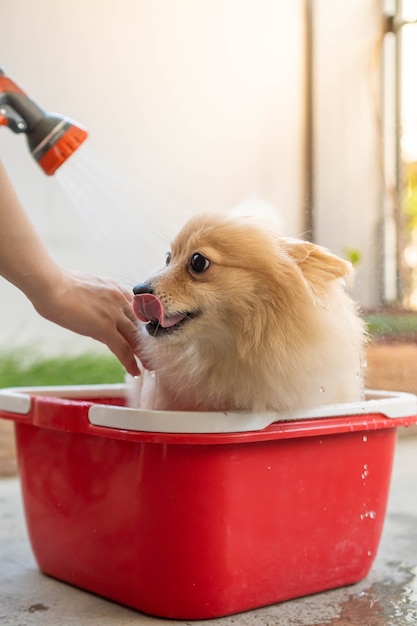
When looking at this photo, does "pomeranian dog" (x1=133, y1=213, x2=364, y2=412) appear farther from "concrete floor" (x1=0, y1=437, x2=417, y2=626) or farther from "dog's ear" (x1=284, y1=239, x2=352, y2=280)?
"concrete floor" (x1=0, y1=437, x2=417, y2=626)

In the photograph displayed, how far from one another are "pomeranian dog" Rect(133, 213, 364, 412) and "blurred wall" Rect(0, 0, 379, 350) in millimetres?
862

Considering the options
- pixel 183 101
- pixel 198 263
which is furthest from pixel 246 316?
pixel 183 101

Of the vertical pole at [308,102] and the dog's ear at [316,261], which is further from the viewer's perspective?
the vertical pole at [308,102]

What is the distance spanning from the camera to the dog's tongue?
1150 mm

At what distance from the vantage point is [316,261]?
120 centimetres

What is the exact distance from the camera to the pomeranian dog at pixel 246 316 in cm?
115

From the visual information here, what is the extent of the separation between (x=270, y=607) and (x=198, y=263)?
567 mm

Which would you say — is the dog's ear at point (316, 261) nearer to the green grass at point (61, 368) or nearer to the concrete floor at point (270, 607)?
the concrete floor at point (270, 607)

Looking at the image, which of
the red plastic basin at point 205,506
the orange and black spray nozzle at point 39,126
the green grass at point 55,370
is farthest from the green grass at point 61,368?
the orange and black spray nozzle at point 39,126

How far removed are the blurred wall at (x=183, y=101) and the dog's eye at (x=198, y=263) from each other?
876 millimetres

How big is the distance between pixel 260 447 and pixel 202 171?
1.22 metres

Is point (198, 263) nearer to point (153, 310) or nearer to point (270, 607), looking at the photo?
point (153, 310)

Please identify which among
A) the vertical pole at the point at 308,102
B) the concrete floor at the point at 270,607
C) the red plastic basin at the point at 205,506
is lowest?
the concrete floor at the point at 270,607

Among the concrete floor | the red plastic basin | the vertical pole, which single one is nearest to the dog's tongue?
the red plastic basin
